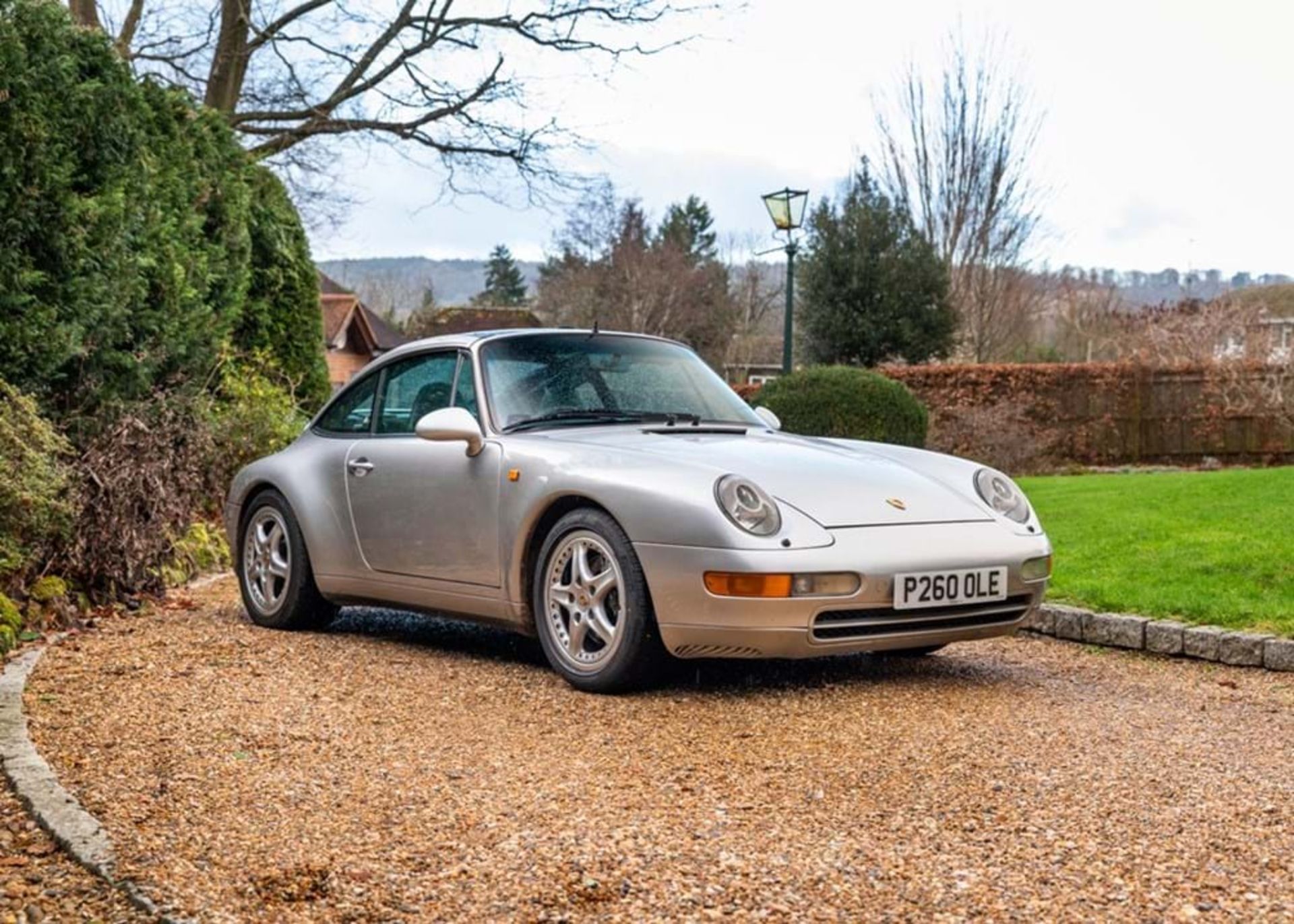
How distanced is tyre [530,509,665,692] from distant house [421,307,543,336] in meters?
54.6

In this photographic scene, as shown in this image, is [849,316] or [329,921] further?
[849,316]

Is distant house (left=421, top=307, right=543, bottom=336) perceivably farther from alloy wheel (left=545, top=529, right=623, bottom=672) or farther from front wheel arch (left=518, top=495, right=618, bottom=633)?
alloy wheel (left=545, top=529, right=623, bottom=672)

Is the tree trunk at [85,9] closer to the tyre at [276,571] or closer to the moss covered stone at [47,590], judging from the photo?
the moss covered stone at [47,590]

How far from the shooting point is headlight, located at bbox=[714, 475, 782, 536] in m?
5.08

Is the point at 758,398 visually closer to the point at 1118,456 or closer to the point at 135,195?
the point at 135,195

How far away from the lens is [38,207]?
761cm

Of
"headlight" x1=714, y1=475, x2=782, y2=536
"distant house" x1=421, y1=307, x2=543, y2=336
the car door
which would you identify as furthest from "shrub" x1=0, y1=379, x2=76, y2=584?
"distant house" x1=421, y1=307, x2=543, y2=336

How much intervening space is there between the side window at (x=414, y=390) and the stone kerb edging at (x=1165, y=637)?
2760 millimetres

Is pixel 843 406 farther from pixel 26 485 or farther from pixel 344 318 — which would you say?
pixel 344 318

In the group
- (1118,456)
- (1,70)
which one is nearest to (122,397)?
(1,70)

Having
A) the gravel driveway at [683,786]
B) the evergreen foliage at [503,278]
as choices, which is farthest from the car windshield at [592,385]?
the evergreen foliage at [503,278]

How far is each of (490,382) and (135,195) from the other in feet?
11.6

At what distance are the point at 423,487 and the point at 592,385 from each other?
2.82 ft

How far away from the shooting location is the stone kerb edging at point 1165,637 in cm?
643
